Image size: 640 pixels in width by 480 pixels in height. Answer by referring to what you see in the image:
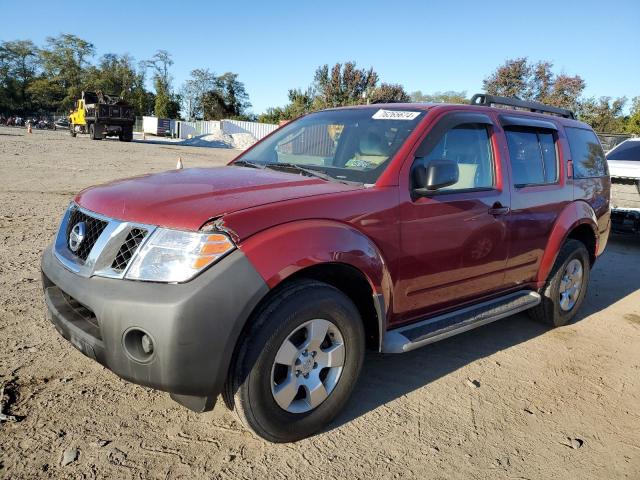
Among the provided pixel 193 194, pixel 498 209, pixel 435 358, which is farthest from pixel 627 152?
pixel 193 194

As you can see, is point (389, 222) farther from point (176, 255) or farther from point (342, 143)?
point (176, 255)

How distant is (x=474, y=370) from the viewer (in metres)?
3.71

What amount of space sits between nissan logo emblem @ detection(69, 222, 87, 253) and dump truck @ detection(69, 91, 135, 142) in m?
31.5

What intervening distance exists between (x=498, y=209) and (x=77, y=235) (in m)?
2.81

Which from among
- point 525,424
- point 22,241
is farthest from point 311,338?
point 22,241

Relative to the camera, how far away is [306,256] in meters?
2.48

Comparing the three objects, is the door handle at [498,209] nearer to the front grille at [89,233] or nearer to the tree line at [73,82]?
the front grille at [89,233]

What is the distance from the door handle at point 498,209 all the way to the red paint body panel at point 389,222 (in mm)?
31

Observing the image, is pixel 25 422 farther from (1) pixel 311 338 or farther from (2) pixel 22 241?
(2) pixel 22 241

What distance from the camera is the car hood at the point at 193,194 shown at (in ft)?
7.86

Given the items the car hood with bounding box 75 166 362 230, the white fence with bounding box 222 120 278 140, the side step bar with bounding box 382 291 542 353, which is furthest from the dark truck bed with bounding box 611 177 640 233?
the white fence with bounding box 222 120 278 140

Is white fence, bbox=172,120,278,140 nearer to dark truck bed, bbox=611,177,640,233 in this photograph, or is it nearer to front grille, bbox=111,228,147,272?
dark truck bed, bbox=611,177,640,233

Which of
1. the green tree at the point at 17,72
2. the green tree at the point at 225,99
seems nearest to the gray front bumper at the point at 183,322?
the green tree at the point at 225,99

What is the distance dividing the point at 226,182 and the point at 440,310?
67.5 inches
